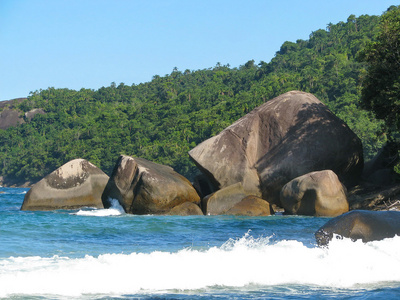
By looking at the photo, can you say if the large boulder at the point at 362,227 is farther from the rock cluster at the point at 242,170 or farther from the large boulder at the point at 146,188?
the large boulder at the point at 146,188

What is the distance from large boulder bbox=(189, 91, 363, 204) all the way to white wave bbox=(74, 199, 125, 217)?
359 centimetres

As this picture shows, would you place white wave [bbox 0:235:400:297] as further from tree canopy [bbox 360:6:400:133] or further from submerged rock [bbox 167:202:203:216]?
tree canopy [bbox 360:6:400:133]

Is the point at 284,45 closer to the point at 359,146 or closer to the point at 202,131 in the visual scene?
the point at 202,131

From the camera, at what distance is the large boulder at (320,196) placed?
1802 cm

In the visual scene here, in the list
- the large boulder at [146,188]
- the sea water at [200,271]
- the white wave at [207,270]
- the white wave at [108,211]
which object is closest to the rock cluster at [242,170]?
the large boulder at [146,188]

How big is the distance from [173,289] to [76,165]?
1674cm

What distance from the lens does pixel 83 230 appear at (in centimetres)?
1555

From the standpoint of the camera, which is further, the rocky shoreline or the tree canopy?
the rocky shoreline

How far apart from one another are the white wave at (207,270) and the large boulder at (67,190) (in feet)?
44.8

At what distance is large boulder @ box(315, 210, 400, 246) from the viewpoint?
31.9 ft

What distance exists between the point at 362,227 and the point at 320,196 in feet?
27.3

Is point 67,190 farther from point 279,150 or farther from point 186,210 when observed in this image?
point 279,150

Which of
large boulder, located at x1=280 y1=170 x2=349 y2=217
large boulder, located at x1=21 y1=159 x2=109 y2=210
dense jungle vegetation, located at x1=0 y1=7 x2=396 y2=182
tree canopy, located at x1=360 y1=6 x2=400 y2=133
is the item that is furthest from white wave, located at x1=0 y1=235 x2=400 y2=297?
dense jungle vegetation, located at x1=0 y1=7 x2=396 y2=182

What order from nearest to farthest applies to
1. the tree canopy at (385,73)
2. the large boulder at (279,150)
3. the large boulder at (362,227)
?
1. the large boulder at (362,227)
2. the tree canopy at (385,73)
3. the large boulder at (279,150)
